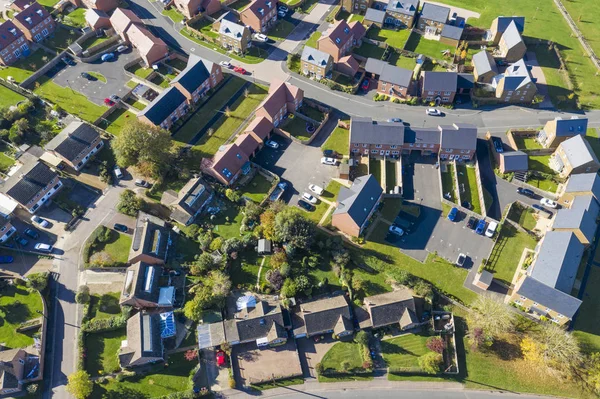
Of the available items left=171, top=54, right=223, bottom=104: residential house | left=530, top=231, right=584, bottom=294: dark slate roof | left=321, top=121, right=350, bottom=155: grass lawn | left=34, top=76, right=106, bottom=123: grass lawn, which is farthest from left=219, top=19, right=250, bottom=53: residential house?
left=530, top=231, right=584, bottom=294: dark slate roof

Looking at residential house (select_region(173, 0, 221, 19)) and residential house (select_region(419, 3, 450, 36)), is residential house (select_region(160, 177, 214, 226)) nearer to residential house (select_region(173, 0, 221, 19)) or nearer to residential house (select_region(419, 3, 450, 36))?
residential house (select_region(173, 0, 221, 19))

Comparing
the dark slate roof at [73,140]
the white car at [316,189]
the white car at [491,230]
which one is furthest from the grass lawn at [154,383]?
the white car at [491,230]

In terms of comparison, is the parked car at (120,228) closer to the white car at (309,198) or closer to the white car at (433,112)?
the white car at (309,198)

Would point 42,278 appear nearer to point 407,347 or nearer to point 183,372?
point 183,372

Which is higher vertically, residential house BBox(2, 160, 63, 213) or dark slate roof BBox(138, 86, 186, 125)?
dark slate roof BBox(138, 86, 186, 125)

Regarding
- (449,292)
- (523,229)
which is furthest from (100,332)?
(523,229)
